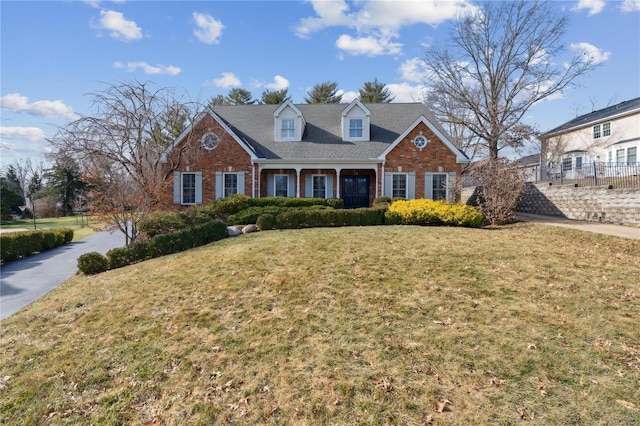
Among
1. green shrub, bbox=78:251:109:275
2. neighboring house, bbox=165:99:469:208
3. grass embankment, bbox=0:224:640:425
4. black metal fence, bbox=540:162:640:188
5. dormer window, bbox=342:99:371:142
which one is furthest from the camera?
dormer window, bbox=342:99:371:142

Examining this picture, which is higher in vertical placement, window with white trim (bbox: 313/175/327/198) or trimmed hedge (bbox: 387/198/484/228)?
window with white trim (bbox: 313/175/327/198)

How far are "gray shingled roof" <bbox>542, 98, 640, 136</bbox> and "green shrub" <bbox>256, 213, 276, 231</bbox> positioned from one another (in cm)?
2905

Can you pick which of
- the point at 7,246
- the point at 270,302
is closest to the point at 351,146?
the point at 270,302

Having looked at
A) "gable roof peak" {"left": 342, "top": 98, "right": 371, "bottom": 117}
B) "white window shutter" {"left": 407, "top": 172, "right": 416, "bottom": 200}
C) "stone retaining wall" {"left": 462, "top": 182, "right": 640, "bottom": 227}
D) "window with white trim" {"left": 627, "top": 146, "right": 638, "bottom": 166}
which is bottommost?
"stone retaining wall" {"left": 462, "top": 182, "right": 640, "bottom": 227}

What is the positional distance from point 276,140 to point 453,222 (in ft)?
37.3

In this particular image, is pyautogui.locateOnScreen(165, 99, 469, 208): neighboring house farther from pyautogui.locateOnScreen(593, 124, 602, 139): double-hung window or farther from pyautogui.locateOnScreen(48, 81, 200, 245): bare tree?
pyautogui.locateOnScreen(593, 124, 602, 139): double-hung window

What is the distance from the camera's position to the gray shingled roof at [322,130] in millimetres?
18484

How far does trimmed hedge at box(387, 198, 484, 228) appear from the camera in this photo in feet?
41.3

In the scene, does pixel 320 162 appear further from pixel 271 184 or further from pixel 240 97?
pixel 240 97

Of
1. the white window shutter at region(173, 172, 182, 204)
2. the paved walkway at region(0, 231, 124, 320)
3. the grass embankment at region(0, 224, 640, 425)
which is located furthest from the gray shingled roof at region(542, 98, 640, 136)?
the paved walkway at region(0, 231, 124, 320)

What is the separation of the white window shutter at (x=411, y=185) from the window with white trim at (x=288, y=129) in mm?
7295

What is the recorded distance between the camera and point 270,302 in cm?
580

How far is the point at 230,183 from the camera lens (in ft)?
59.5

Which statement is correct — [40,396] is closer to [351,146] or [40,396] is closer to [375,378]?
[375,378]
